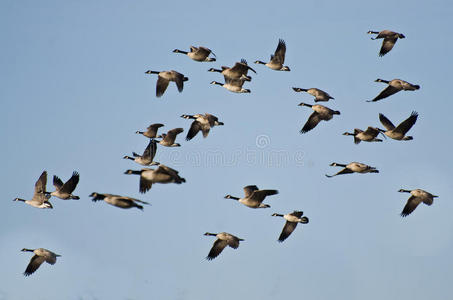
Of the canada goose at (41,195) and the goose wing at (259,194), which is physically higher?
the goose wing at (259,194)

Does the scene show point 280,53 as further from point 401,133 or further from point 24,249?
point 24,249

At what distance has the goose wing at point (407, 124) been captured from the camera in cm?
3061

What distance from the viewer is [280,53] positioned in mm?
32844

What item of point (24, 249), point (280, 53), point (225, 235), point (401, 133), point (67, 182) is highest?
point (280, 53)

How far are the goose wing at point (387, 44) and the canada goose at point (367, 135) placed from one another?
3552 millimetres

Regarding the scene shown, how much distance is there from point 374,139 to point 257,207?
5922 mm

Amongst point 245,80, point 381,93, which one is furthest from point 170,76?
point 381,93

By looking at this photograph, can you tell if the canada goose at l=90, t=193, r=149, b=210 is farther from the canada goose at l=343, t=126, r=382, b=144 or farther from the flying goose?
the canada goose at l=343, t=126, r=382, b=144

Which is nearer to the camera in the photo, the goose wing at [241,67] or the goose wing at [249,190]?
the goose wing at [249,190]

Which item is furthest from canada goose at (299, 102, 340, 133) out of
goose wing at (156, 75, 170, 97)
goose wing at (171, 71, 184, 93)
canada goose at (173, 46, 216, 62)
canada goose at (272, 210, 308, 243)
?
goose wing at (156, 75, 170, 97)

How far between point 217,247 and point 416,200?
8644 millimetres

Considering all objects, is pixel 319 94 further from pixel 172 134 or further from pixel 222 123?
pixel 172 134

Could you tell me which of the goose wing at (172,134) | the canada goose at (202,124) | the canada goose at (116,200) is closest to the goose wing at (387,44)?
the canada goose at (202,124)

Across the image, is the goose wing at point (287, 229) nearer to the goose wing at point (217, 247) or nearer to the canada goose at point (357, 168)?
the goose wing at point (217, 247)
